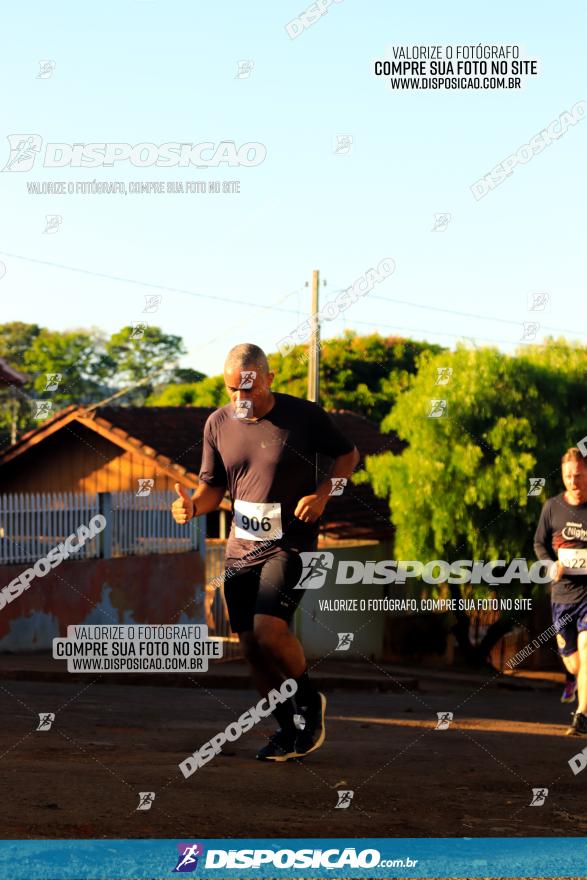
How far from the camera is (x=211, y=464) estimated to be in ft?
22.4

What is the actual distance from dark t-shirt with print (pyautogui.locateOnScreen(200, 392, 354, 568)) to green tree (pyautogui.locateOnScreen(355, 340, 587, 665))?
60.7 feet

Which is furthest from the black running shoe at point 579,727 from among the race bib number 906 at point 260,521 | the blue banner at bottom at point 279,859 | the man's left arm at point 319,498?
the blue banner at bottom at point 279,859

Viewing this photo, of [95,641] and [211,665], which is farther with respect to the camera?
[211,665]

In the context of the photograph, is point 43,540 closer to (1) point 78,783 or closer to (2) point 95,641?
(2) point 95,641

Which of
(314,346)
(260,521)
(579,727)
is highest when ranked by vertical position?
(314,346)

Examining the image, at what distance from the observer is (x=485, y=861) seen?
4508 mm

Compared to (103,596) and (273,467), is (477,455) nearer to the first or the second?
(103,596)

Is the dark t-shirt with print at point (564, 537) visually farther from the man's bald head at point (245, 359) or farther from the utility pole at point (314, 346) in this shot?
the utility pole at point (314, 346)

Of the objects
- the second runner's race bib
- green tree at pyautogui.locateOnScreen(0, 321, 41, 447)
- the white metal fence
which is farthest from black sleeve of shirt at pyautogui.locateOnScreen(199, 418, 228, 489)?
green tree at pyautogui.locateOnScreen(0, 321, 41, 447)

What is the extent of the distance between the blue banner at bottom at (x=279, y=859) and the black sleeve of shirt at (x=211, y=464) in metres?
2.56

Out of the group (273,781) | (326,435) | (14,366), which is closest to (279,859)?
(273,781)

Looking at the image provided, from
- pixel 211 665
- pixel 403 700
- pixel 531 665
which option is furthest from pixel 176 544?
pixel 531 665

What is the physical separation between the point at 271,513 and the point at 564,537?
320 cm

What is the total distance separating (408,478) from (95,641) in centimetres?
927
